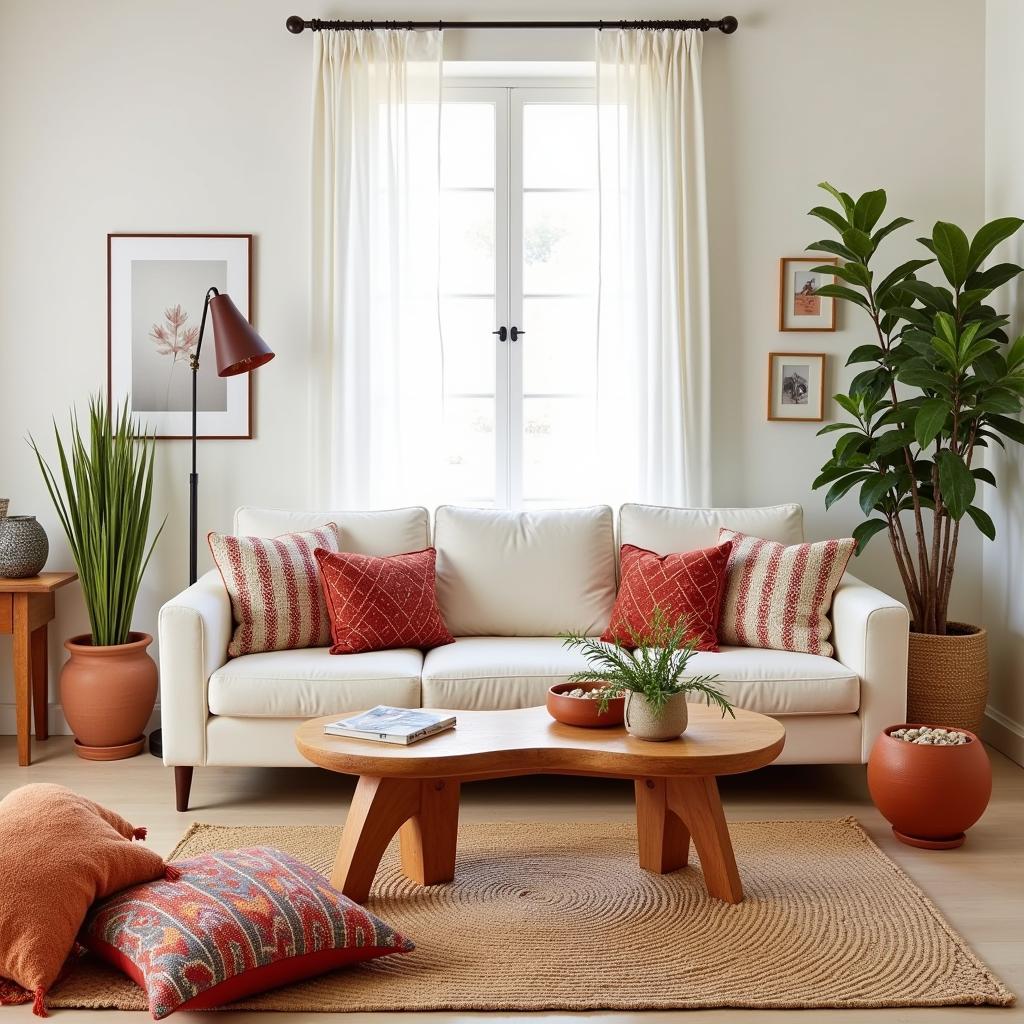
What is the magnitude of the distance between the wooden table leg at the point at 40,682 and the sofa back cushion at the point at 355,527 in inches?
35.8

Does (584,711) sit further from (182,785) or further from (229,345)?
(229,345)

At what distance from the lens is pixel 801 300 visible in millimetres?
4297

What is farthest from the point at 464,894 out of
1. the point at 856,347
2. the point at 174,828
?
the point at 856,347

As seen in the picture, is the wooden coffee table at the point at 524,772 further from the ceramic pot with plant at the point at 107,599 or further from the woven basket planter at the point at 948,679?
the ceramic pot with plant at the point at 107,599

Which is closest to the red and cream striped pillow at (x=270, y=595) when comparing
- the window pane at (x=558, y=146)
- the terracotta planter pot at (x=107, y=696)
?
the terracotta planter pot at (x=107, y=696)

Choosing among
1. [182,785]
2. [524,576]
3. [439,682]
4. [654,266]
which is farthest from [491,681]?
[654,266]

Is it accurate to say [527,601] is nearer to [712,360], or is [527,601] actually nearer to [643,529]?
[643,529]

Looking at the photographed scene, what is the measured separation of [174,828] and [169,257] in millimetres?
2202

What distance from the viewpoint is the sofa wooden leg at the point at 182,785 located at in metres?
3.39

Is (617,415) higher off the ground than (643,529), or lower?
higher

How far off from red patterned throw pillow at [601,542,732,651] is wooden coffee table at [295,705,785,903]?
723mm

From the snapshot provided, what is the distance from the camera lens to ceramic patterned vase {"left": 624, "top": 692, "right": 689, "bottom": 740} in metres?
2.60

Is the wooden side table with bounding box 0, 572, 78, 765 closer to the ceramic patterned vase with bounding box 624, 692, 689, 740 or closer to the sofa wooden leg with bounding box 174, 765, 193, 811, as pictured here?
the sofa wooden leg with bounding box 174, 765, 193, 811

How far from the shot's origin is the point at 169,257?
14.0ft
